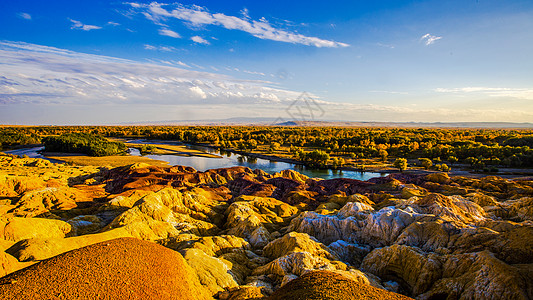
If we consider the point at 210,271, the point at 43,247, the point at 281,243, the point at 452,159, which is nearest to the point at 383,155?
the point at 452,159

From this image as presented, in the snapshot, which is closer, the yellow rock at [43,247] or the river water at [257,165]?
the yellow rock at [43,247]

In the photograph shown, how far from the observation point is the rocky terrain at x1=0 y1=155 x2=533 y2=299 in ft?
39.6

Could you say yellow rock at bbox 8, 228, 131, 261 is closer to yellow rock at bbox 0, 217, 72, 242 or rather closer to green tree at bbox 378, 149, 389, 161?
yellow rock at bbox 0, 217, 72, 242

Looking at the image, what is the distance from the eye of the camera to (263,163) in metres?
88.9

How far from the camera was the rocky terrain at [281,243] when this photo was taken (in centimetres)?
1206

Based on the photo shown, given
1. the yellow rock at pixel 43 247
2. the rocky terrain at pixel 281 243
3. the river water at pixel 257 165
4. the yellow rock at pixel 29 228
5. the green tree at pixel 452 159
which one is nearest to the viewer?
the rocky terrain at pixel 281 243

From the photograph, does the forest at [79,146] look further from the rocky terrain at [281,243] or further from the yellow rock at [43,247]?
the yellow rock at [43,247]

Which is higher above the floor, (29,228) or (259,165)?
(29,228)

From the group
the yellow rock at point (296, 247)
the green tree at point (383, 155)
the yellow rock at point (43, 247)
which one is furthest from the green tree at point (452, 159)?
the yellow rock at point (43, 247)

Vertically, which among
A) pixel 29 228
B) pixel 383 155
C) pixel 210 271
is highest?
pixel 29 228

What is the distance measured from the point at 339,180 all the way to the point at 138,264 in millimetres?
38579

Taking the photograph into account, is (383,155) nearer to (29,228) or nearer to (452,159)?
(452,159)

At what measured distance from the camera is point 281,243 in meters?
20.0

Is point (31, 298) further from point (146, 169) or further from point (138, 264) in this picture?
point (146, 169)
